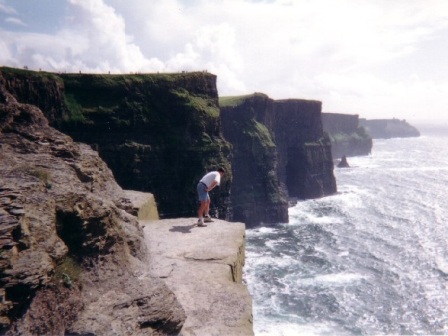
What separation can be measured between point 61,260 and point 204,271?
3.82m

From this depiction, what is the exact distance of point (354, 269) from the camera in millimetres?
41219

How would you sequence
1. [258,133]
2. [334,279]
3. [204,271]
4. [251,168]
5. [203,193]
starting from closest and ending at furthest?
[204,271] < [203,193] < [334,279] < [251,168] < [258,133]

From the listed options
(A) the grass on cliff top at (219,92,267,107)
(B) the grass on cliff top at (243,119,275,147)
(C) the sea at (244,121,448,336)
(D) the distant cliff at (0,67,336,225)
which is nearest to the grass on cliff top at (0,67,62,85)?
(D) the distant cliff at (0,67,336,225)

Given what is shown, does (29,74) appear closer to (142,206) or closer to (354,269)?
(142,206)

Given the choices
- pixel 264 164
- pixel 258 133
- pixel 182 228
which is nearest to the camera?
pixel 182 228

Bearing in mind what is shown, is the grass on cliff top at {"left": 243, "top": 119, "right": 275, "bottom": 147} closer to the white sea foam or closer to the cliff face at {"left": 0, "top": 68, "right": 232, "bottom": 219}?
the cliff face at {"left": 0, "top": 68, "right": 232, "bottom": 219}

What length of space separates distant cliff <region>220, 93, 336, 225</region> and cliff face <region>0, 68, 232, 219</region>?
22.2 m

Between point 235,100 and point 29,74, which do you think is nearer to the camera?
point 29,74

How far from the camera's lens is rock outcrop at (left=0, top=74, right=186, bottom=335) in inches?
201

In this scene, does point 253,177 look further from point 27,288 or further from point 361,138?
point 361,138

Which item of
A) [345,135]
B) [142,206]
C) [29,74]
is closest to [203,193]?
[142,206]

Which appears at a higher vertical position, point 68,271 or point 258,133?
point 258,133

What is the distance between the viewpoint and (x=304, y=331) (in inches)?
1125

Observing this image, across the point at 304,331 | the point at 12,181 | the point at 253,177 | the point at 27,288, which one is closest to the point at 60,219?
the point at 12,181
